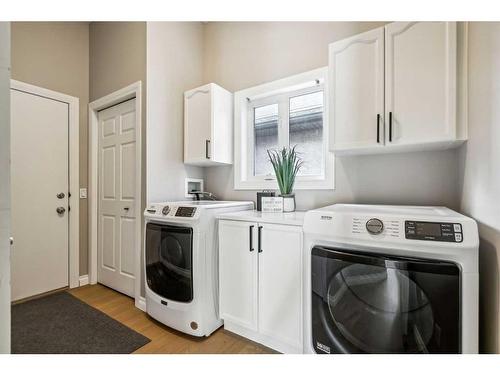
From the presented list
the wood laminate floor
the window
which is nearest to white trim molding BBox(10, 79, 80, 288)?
the wood laminate floor

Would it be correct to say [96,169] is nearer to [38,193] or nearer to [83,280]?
[38,193]

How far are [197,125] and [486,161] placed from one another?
1.99m

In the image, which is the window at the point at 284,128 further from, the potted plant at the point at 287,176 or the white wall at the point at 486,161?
the white wall at the point at 486,161

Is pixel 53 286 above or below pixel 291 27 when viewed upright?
below

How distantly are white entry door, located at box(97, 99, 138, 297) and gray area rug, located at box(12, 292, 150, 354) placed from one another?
412 millimetres

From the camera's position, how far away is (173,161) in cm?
222

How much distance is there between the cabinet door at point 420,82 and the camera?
44.2 inches

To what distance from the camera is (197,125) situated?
2180 mm

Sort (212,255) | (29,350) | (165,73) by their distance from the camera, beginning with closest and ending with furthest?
(29,350)
(212,255)
(165,73)

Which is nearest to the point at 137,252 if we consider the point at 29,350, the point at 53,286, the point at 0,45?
the point at 29,350

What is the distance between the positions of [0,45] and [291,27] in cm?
203
